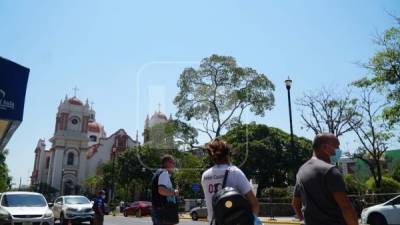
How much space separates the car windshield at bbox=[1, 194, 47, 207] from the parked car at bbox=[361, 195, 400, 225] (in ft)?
37.7

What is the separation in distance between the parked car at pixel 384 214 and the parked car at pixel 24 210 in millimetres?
10833

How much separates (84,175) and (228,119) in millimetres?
48022

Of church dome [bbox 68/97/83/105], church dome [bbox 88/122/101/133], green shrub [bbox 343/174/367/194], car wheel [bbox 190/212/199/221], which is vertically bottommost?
car wheel [bbox 190/212/199/221]

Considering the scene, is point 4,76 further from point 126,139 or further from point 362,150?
point 126,139

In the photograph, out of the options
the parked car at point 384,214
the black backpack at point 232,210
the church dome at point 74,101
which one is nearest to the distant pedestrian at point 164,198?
the black backpack at point 232,210

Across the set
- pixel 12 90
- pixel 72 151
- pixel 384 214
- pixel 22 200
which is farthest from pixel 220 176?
pixel 72 151

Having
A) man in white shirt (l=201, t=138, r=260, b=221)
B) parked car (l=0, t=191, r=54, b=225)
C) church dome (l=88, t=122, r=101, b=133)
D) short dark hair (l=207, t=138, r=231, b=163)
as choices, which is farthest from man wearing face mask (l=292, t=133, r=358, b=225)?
church dome (l=88, t=122, r=101, b=133)

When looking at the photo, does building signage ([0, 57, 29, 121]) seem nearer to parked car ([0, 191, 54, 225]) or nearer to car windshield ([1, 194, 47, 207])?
parked car ([0, 191, 54, 225])

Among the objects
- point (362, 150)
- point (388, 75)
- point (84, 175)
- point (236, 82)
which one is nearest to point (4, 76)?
point (388, 75)

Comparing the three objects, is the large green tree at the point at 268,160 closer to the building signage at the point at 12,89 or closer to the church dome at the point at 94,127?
the building signage at the point at 12,89

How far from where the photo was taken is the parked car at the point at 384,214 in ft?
42.2

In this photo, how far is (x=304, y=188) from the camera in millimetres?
3943

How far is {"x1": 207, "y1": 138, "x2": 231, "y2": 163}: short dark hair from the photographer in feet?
13.4

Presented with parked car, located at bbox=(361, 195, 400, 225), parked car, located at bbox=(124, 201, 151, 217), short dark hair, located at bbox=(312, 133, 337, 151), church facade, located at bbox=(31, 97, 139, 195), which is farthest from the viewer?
church facade, located at bbox=(31, 97, 139, 195)
